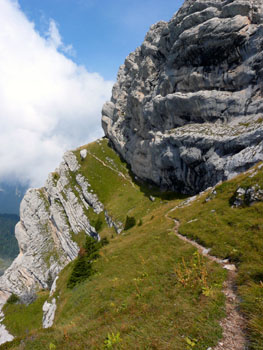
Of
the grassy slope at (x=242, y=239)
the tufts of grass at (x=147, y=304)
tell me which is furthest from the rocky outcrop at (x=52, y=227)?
the grassy slope at (x=242, y=239)

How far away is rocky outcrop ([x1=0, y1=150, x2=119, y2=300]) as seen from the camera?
76.6m

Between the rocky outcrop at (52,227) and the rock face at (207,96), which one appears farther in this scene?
the rocky outcrop at (52,227)

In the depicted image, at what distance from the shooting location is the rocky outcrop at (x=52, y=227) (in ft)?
251

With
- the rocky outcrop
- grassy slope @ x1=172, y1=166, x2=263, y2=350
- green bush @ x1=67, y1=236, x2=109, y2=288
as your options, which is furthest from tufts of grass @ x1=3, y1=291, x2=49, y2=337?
grassy slope @ x1=172, y1=166, x2=263, y2=350

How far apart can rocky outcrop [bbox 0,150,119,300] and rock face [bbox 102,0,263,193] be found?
33943 millimetres

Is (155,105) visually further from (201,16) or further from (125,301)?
(125,301)

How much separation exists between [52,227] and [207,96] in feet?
284

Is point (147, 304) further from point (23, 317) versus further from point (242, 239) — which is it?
point (23, 317)

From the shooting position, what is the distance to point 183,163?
162 feet

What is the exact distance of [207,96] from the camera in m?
48.5

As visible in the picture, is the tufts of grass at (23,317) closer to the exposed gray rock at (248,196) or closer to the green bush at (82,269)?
the green bush at (82,269)

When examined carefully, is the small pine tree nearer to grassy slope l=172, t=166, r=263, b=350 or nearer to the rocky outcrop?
grassy slope l=172, t=166, r=263, b=350

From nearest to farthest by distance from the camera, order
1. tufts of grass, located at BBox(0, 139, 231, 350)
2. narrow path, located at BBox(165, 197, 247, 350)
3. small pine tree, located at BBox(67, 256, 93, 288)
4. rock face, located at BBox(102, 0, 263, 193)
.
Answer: narrow path, located at BBox(165, 197, 247, 350), tufts of grass, located at BBox(0, 139, 231, 350), small pine tree, located at BBox(67, 256, 93, 288), rock face, located at BBox(102, 0, 263, 193)

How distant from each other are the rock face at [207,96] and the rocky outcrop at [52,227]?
33.9 metres
